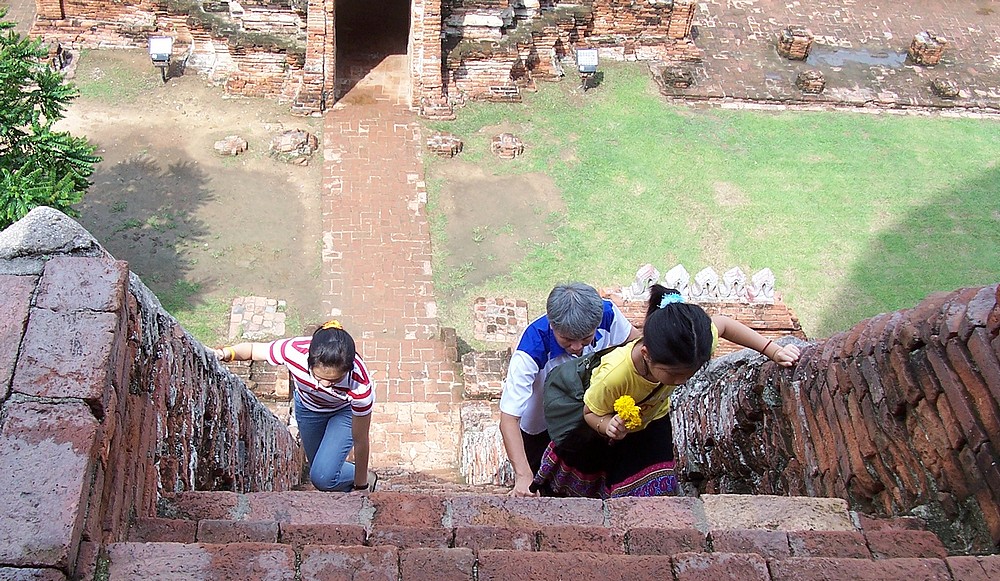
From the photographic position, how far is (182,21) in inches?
466

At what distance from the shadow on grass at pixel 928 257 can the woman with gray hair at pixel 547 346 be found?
569 centimetres

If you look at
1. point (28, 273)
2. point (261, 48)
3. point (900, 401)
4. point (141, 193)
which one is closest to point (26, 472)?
point (28, 273)

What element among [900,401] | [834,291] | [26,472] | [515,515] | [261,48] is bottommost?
[834,291]

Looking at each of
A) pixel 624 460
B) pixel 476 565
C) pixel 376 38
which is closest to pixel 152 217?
pixel 376 38

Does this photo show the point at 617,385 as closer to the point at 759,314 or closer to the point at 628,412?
the point at 628,412

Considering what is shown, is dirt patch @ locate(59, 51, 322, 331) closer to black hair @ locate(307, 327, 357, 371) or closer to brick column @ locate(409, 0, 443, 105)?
brick column @ locate(409, 0, 443, 105)

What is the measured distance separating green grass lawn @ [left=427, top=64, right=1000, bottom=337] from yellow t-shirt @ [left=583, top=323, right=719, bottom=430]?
523cm

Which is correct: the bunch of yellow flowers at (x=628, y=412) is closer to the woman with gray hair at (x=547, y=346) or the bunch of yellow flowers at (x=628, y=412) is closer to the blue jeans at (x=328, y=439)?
the woman with gray hair at (x=547, y=346)

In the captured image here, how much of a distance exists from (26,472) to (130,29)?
11111mm

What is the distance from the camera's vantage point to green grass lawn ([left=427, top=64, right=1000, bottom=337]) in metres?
9.47

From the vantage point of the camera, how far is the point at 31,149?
295 inches

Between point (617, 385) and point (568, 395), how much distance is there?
1.16 feet

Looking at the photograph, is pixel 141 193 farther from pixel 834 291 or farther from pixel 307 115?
pixel 834 291

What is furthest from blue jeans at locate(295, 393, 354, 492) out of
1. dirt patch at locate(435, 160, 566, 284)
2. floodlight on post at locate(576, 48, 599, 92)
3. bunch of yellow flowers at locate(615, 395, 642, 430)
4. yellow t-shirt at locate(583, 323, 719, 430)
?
floodlight on post at locate(576, 48, 599, 92)
